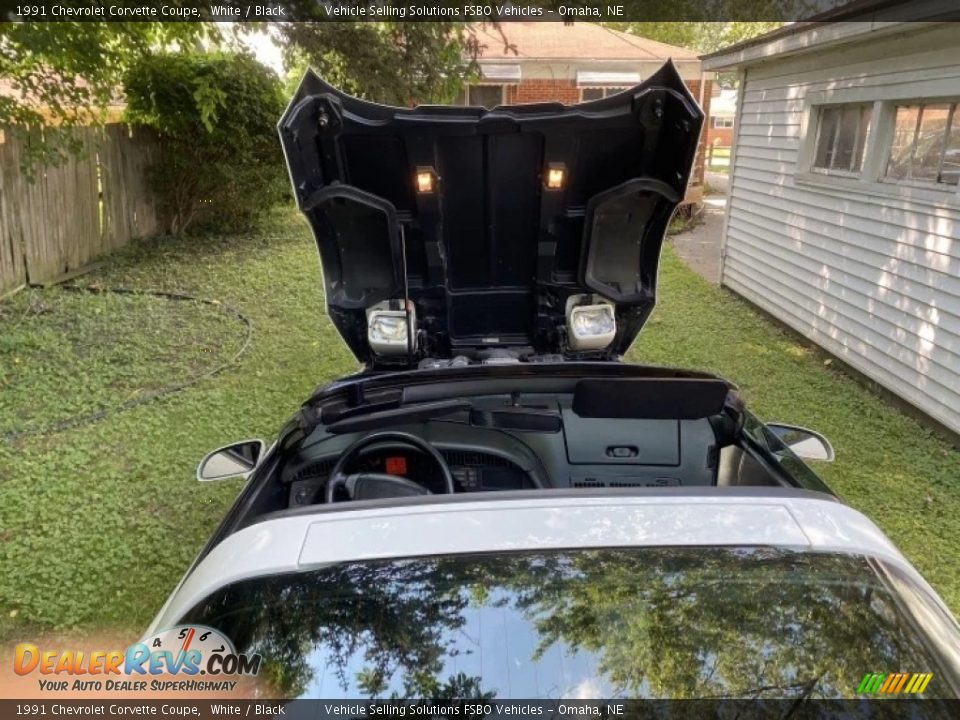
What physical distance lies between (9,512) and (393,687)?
3.74m

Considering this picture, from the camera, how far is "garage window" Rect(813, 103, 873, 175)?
6.59m

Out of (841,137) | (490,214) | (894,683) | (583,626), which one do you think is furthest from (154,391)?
(841,137)

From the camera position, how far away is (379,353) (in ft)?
13.2

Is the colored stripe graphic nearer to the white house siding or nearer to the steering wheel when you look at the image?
the steering wheel

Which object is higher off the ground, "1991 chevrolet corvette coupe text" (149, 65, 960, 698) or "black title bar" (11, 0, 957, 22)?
"black title bar" (11, 0, 957, 22)

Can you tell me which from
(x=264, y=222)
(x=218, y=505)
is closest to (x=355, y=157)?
(x=218, y=505)

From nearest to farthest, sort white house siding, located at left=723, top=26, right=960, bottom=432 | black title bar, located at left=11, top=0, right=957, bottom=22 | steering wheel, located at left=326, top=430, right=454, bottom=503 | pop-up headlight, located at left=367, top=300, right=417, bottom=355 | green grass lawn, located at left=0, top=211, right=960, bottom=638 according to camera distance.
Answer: steering wheel, located at left=326, top=430, right=454, bottom=503
green grass lawn, located at left=0, top=211, right=960, bottom=638
pop-up headlight, located at left=367, top=300, right=417, bottom=355
black title bar, located at left=11, top=0, right=957, bottom=22
white house siding, located at left=723, top=26, right=960, bottom=432

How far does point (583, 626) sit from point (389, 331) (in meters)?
2.82

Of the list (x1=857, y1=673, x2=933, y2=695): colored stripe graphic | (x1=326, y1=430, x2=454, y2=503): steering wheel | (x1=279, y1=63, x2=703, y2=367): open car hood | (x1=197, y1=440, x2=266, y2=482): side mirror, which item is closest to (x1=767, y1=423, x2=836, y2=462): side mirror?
(x1=857, y1=673, x2=933, y2=695): colored stripe graphic

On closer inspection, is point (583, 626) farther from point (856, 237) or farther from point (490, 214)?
point (856, 237)

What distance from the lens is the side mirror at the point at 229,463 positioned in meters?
2.29

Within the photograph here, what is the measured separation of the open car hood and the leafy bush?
656cm

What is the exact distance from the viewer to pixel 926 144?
18.6 feet

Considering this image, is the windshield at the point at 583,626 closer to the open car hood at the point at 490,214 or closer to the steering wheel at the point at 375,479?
the steering wheel at the point at 375,479
